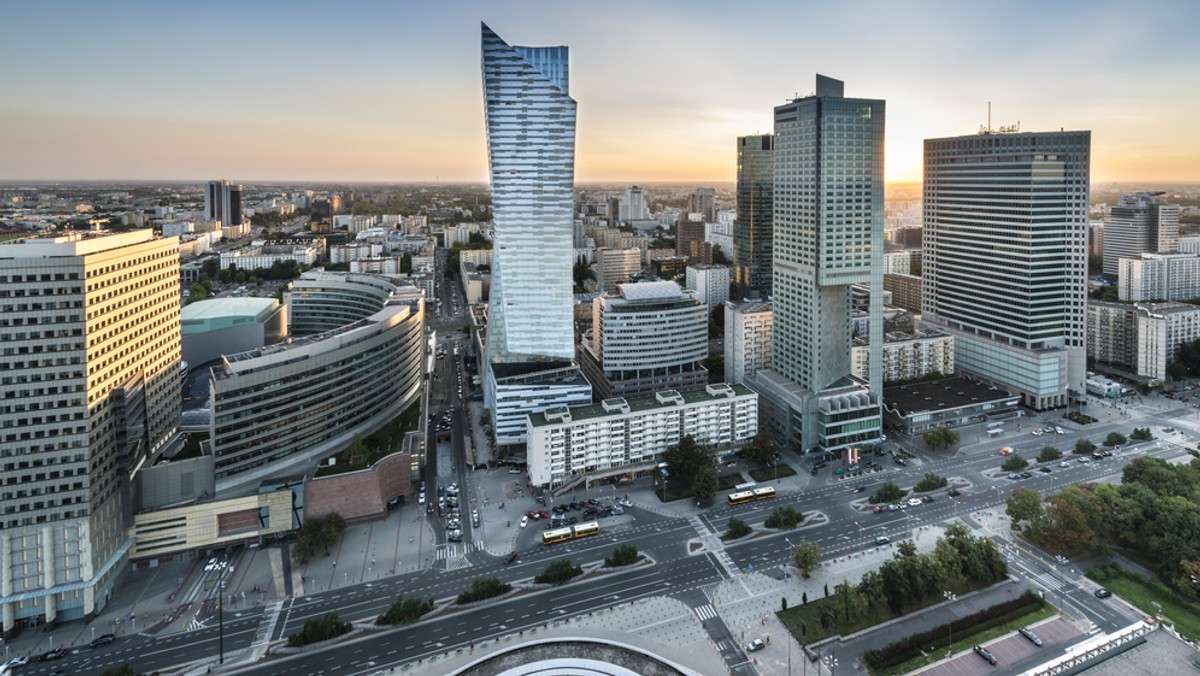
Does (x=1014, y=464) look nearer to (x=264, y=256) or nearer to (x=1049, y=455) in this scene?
(x=1049, y=455)

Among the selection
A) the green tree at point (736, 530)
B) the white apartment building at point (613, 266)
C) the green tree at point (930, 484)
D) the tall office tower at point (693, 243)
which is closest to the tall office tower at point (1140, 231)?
the tall office tower at point (693, 243)

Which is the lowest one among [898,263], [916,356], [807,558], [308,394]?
[807,558]

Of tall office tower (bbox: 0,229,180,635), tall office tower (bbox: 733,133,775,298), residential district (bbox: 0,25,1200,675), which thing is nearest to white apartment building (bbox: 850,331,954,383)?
residential district (bbox: 0,25,1200,675)

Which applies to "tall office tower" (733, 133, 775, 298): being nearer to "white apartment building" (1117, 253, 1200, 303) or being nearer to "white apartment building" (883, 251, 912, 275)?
"white apartment building" (883, 251, 912, 275)

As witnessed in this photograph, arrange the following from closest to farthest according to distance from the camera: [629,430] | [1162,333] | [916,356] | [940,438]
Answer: [629,430] < [940,438] < [1162,333] < [916,356]

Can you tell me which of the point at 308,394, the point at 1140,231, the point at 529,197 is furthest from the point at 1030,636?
the point at 1140,231

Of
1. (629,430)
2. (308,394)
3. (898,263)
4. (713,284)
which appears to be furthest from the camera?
(898,263)

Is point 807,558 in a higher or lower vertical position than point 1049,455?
lower
